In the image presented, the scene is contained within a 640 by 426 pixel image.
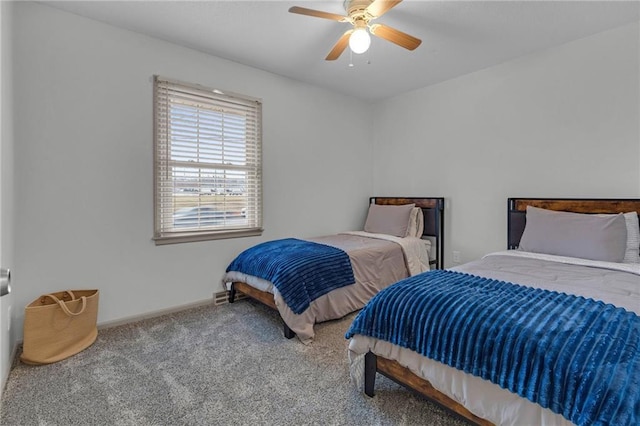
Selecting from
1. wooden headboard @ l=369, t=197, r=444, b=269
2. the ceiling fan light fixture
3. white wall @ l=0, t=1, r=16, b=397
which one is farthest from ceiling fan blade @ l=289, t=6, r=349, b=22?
wooden headboard @ l=369, t=197, r=444, b=269

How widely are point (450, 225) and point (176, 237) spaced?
3.02 m

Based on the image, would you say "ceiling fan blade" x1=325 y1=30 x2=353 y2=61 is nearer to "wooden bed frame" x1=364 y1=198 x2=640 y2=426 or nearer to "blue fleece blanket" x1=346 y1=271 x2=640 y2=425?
"blue fleece blanket" x1=346 y1=271 x2=640 y2=425

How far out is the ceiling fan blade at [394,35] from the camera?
83.6 inches

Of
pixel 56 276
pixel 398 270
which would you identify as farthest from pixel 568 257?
pixel 56 276

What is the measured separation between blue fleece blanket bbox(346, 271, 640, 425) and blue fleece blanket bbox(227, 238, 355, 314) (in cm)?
76

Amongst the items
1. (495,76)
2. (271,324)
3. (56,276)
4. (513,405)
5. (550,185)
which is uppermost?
(495,76)

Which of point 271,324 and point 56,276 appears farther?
point 271,324

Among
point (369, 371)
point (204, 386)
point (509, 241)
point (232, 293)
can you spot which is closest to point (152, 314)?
point (232, 293)

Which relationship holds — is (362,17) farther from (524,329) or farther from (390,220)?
(390,220)

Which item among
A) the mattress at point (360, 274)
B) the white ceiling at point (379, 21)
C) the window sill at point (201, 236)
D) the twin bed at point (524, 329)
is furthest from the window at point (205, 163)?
the twin bed at point (524, 329)

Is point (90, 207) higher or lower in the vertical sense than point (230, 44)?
lower

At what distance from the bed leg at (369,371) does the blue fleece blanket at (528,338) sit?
0.46 feet

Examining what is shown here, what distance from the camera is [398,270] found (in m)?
3.21

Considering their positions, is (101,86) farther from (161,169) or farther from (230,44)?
(230,44)
